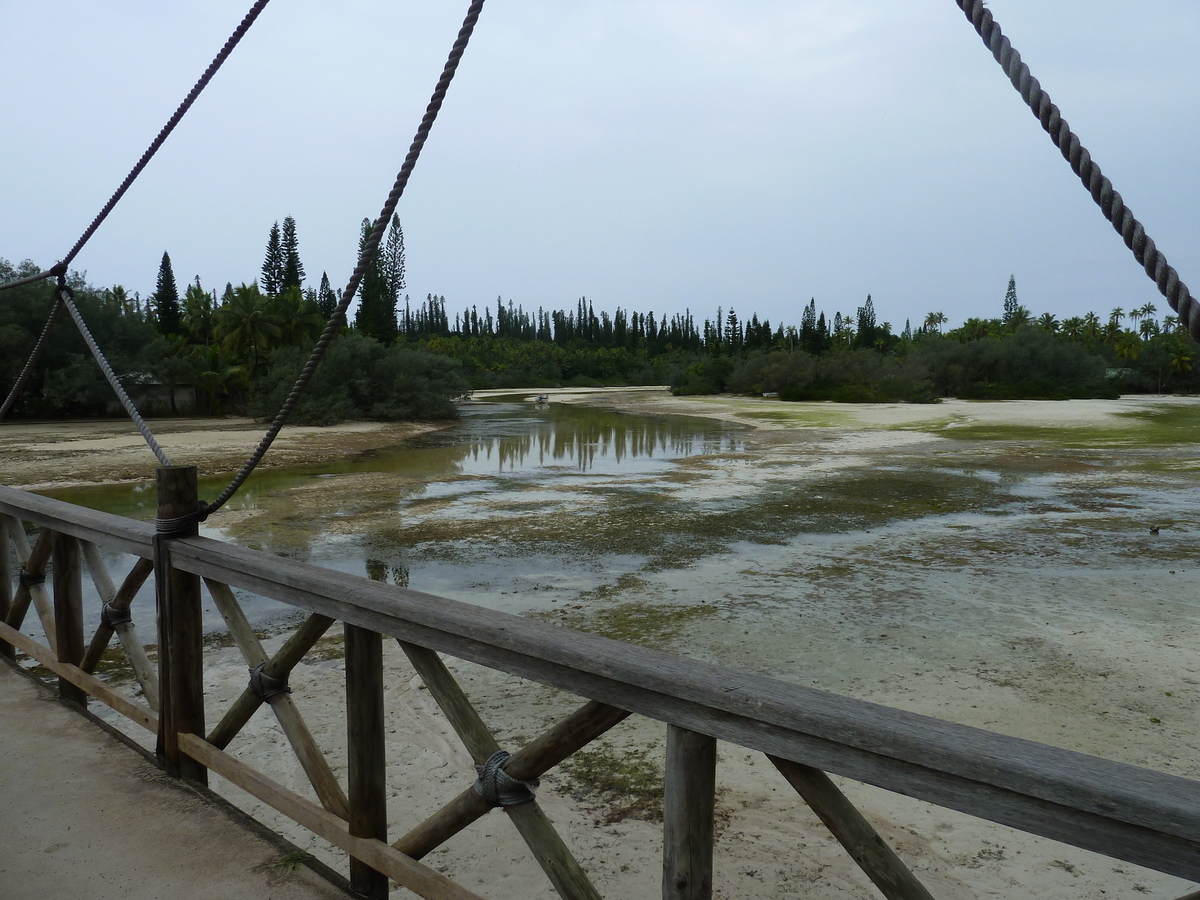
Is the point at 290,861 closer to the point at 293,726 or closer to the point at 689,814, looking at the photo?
the point at 293,726

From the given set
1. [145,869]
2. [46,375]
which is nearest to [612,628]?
[145,869]

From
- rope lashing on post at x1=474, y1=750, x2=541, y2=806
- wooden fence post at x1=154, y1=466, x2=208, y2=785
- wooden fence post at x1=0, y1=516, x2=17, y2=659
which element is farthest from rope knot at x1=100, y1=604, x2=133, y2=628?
rope lashing on post at x1=474, y1=750, x2=541, y2=806

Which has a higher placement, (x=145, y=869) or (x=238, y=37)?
(x=238, y=37)

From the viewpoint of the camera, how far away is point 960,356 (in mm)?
59719

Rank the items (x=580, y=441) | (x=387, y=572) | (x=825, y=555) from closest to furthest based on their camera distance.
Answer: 1. (x=387, y=572)
2. (x=825, y=555)
3. (x=580, y=441)

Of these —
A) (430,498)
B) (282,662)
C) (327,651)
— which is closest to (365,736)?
(282,662)

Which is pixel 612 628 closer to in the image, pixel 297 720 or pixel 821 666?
pixel 821 666

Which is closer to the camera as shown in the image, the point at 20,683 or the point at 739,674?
the point at 739,674

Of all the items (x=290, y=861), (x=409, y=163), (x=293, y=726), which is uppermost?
(x=409, y=163)

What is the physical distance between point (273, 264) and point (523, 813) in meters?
66.5

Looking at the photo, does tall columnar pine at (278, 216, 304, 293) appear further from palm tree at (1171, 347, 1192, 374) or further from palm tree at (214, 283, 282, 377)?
palm tree at (1171, 347, 1192, 374)

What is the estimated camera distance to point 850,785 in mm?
4223

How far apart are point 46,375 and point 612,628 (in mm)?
34371

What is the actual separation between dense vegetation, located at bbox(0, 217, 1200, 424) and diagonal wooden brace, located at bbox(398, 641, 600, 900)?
3249cm
